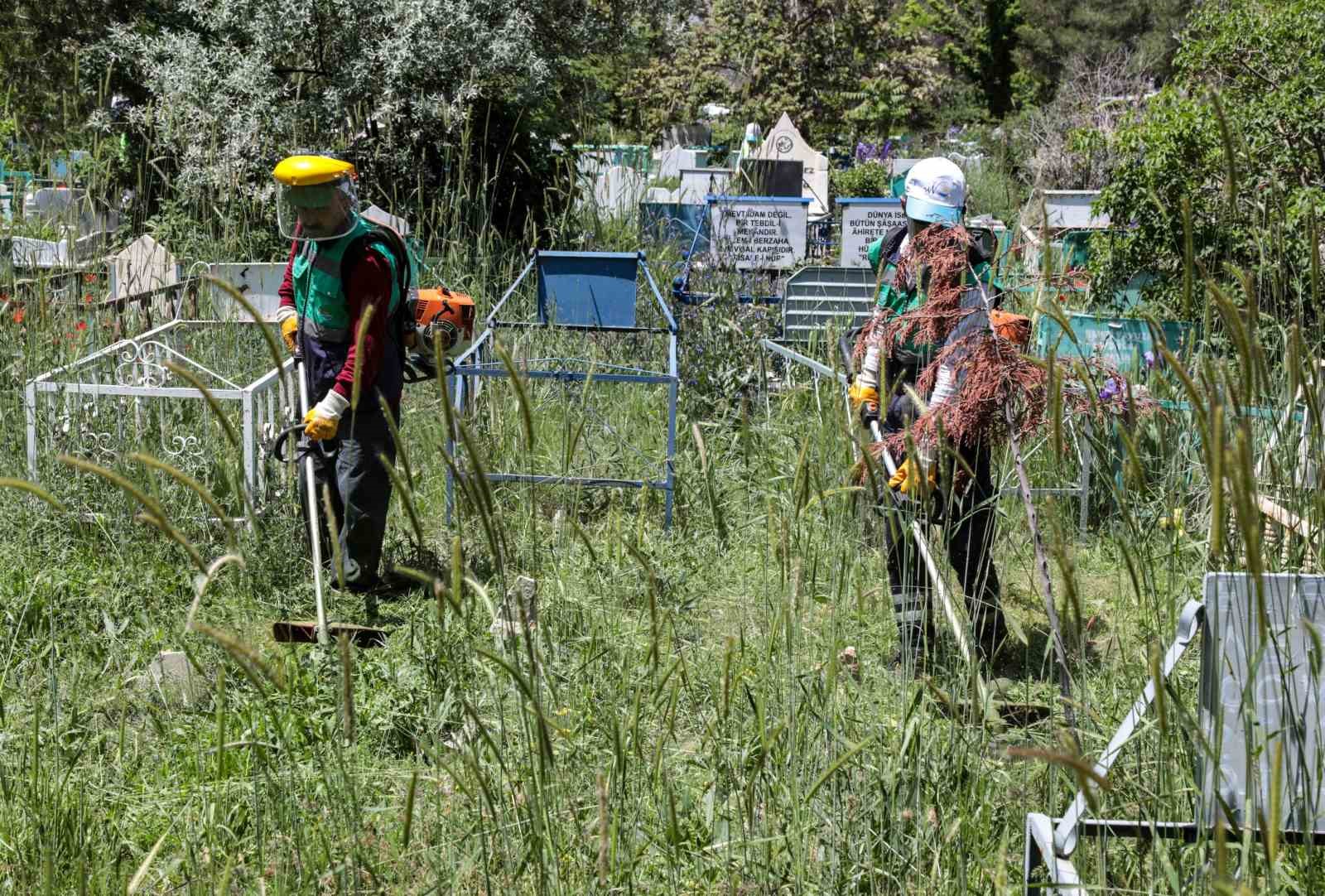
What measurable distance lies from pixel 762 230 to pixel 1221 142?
8.89ft

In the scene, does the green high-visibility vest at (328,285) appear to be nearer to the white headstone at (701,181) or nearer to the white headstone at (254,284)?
the white headstone at (254,284)

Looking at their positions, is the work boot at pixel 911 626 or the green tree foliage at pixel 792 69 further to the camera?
the green tree foliage at pixel 792 69

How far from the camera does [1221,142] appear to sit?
246 inches

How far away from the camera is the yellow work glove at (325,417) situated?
4.69 meters

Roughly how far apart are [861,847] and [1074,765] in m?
1.22

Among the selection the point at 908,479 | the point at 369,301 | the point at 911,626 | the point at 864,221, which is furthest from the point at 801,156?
the point at 908,479

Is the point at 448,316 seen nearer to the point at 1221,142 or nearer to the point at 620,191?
the point at 1221,142

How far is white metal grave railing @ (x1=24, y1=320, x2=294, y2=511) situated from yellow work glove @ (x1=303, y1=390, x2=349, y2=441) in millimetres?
83

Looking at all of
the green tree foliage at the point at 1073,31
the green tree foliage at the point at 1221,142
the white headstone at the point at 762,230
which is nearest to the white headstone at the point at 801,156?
the white headstone at the point at 762,230

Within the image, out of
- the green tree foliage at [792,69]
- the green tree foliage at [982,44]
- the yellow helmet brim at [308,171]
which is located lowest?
the yellow helmet brim at [308,171]

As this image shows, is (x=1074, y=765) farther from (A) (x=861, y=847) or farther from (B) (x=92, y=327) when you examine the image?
(B) (x=92, y=327)

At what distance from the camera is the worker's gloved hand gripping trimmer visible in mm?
2574

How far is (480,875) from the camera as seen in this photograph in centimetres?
275

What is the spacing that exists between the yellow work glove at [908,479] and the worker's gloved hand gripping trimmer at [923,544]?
0.02 metres
